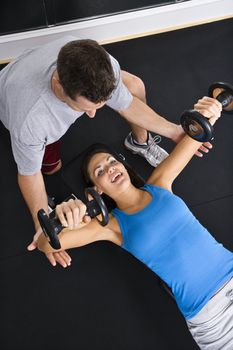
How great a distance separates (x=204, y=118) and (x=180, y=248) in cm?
56

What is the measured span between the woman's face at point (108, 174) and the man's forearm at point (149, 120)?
0.28 metres

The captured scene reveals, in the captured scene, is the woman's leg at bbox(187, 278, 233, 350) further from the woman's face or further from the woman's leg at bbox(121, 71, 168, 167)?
the woman's leg at bbox(121, 71, 168, 167)

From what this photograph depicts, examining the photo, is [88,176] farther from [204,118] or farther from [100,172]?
[204,118]

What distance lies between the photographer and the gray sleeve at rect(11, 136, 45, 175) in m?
1.63

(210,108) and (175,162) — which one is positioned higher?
(210,108)

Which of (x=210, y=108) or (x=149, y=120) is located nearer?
(x=210, y=108)

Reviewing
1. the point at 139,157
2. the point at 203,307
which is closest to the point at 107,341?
the point at 203,307

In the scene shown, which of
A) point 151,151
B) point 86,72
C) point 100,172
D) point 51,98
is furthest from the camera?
point 151,151

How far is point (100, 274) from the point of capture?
222 cm

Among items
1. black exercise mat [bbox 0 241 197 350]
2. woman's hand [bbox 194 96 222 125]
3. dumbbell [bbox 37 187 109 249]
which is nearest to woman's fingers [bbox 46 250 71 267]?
dumbbell [bbox 37 187 109 249]

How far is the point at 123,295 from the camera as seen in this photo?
2.18 m

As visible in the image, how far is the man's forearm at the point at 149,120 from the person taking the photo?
2.00 metres

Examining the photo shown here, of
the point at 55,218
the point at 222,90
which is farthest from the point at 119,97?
the point at 55,218

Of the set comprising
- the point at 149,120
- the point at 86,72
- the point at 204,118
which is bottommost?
the point at 149,120
